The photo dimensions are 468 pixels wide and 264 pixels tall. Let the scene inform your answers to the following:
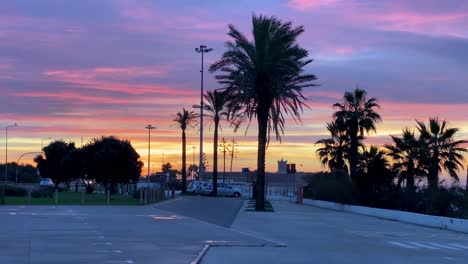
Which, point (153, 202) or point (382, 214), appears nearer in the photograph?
point (382, 214)

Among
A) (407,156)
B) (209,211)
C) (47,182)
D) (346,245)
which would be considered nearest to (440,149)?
(407,156)

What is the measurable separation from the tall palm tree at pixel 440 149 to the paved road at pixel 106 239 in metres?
22.2

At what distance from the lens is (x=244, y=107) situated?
48.9m

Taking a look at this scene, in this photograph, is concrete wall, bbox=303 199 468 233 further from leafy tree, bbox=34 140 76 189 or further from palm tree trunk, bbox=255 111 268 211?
leafy tree, bbox=34 140 76 189

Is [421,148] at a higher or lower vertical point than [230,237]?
higher

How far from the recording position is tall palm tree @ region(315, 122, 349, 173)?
67625 mm

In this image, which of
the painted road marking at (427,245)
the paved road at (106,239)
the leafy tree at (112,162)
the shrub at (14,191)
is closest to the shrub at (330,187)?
the leafy tree at (112,162)

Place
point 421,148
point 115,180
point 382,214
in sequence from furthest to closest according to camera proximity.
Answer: point 115,180, point 421,148, point 382,214

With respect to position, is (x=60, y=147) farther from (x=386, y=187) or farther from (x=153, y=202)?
(x=386, y=187)

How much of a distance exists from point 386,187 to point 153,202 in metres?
16.9

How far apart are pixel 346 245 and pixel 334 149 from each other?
1849 inches

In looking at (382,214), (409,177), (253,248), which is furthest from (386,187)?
(253,248)

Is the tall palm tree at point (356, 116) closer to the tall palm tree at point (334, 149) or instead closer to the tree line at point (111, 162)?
the tall palm tree at point (334, 149)

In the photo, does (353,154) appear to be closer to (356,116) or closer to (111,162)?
(356,116)
